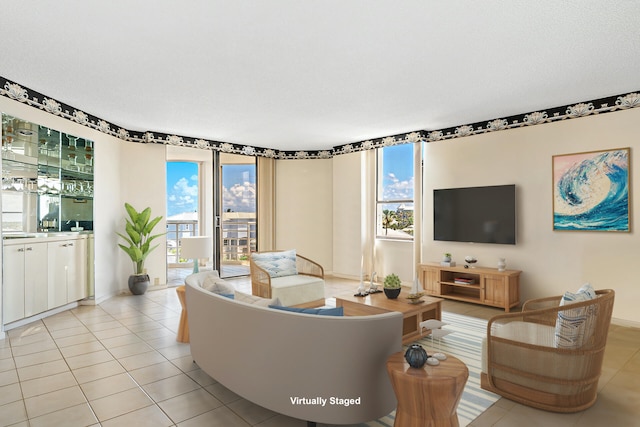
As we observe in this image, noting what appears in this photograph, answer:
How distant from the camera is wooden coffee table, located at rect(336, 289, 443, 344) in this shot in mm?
3635

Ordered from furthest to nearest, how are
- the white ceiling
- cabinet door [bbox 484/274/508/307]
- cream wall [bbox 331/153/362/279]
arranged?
1. cream wall [bbox 331/153/362/279]
2. cabinet door [bbox 484/274/508/307]
3. the white ceiling

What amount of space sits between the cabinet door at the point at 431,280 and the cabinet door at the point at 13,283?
546 cm

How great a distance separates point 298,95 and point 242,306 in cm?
289

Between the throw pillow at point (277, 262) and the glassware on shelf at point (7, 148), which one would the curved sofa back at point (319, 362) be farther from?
the glassware on shelf at point (7, 148)

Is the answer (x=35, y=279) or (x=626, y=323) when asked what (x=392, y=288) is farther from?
(x=35, y=279)

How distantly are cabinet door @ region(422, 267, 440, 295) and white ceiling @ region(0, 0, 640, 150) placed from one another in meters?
2.43

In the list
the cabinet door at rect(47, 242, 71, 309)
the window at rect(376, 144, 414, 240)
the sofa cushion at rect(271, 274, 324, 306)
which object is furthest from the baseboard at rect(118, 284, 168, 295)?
the window at rect(376, 144, 414, 240)

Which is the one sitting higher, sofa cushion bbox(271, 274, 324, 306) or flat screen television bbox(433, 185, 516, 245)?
flat screen television bbox(433, 185, 516, 245)

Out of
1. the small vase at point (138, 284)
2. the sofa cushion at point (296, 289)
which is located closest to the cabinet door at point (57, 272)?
the small vase at point (138, 284)

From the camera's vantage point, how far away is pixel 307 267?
5691 millimetres

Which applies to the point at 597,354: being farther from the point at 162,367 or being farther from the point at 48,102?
the point at 48,102

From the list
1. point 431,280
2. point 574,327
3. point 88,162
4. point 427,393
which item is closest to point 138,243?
point 88,162

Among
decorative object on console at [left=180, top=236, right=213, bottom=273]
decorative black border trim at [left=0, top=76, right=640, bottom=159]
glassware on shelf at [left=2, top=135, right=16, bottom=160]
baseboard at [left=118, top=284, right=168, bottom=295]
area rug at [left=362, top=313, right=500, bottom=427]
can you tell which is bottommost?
area rug at [left=362, top=313, right=500, bottom=427]

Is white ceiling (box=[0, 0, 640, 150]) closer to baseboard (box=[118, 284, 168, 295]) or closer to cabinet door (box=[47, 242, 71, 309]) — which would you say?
cabinet door (box=[47, 242, 71, 309])
